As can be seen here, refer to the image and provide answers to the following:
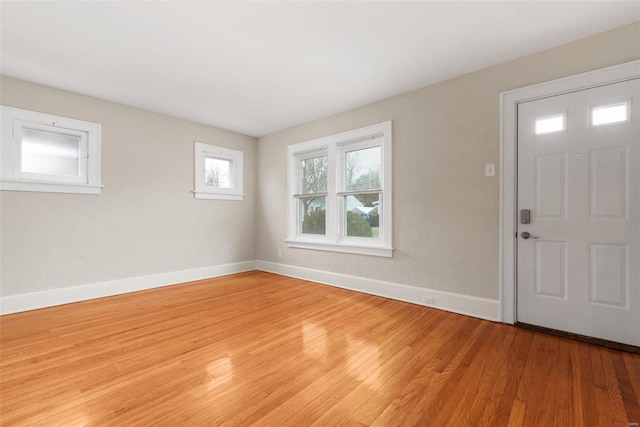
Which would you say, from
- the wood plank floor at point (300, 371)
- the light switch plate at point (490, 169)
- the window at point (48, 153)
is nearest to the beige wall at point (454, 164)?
the light switch plate at point (490, 169)

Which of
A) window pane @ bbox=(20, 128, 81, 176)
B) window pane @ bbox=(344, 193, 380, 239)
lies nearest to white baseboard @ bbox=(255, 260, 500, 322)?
window pane @ bbox=(344, 193, 380, 239)

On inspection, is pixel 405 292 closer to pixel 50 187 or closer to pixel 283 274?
pixel 283 274

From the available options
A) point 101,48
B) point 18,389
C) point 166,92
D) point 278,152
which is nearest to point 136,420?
point 18,389

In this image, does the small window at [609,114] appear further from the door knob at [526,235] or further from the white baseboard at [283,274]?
the white baseboard at [283,274]

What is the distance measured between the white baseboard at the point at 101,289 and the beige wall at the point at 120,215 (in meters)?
0.07

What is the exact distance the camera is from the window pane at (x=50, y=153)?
3098 millimetres

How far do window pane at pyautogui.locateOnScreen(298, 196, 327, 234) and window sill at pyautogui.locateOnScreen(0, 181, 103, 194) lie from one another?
9.35 ft

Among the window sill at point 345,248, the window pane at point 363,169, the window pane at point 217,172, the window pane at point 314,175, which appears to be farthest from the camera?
the window pane at point 217,172

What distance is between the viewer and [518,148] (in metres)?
2.63

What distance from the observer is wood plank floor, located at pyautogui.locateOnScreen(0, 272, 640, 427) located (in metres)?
1.44

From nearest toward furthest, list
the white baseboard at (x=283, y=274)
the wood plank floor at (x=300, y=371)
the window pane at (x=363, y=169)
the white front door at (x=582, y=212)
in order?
the wood plank floor at (x=300, y=371) → the white front door at (x=582, y=212) → the white baseboard at (x=283, y=274) → the window pane at (x=363, y=169)

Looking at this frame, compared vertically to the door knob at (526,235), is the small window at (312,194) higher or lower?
higher

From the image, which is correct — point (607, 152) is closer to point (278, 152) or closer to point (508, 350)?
point (508, 350)

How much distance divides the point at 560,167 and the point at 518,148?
373mm
